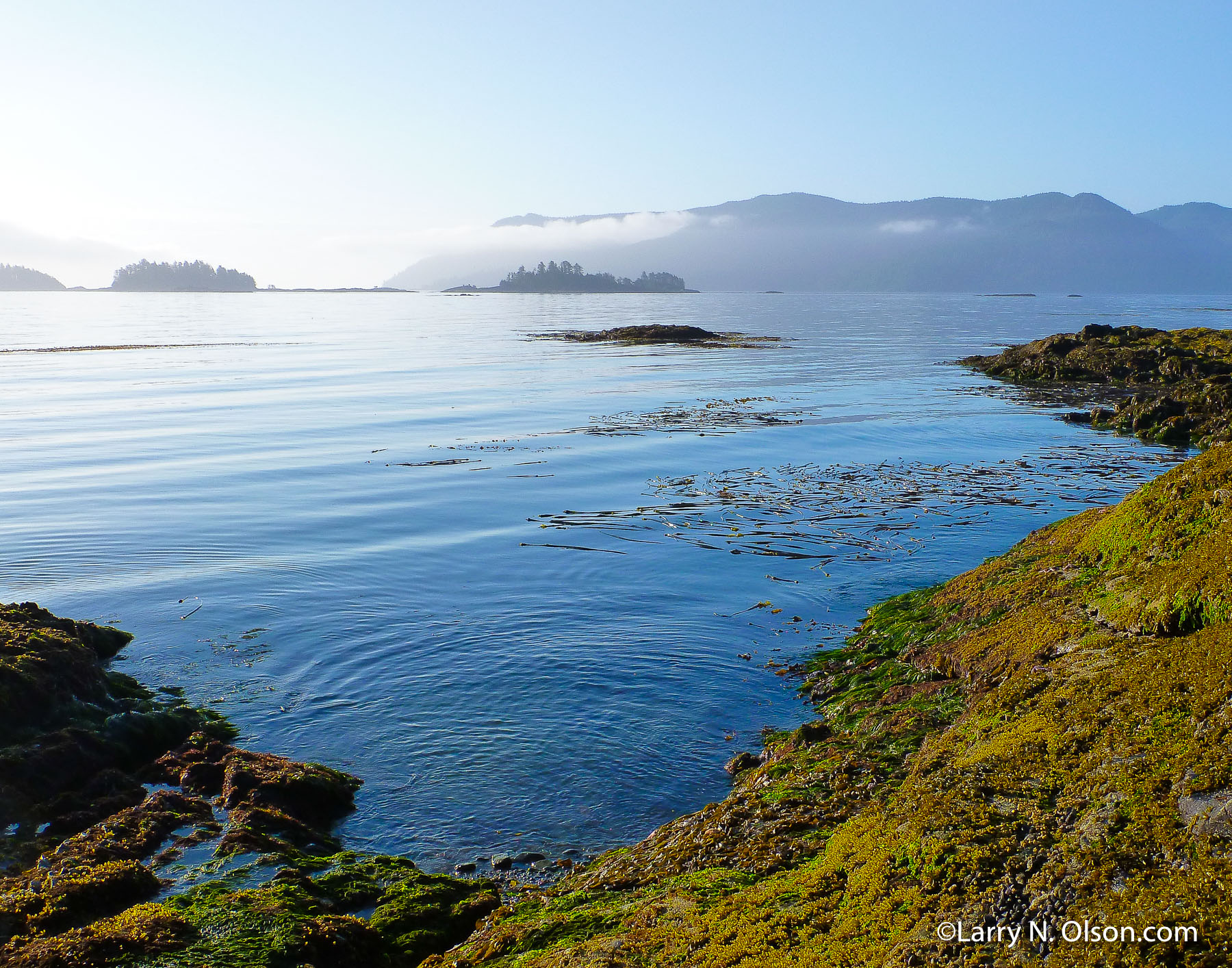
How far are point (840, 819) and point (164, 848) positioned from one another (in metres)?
5.15

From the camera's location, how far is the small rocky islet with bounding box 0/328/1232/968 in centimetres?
384

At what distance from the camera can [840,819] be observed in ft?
19.7

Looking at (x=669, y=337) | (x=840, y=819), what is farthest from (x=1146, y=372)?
(x=840, y=819)

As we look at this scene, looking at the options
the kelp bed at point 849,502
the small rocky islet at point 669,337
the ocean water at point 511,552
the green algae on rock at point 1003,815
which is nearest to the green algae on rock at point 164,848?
the ocean water at point 511,552

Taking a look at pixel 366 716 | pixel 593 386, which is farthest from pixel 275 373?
pixel 366 716

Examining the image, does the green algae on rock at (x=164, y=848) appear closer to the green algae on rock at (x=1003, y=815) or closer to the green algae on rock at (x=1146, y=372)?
the green algae on rock at (x=1003, y=815)

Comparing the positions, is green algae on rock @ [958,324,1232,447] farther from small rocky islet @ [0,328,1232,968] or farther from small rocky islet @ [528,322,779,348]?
small rocky islet @ [0,328,1232,968]

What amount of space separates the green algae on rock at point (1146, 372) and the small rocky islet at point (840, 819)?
22.0 metres

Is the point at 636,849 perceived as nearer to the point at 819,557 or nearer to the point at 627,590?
the point at 627,590

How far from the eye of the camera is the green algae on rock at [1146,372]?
2817cm

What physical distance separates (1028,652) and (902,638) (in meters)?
3.34

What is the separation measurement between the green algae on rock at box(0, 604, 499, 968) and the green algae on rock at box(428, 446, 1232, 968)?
2.49ft

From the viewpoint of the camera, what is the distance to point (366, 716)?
977 centimetres

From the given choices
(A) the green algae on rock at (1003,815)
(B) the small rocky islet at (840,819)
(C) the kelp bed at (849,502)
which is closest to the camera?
(A) the green algae on rock at (1003,815)
